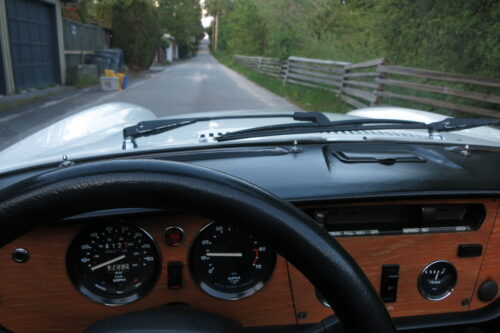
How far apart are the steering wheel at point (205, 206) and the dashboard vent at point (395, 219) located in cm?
81

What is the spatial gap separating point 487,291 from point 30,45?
57.4 feet

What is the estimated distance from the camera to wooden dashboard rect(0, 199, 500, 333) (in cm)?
155

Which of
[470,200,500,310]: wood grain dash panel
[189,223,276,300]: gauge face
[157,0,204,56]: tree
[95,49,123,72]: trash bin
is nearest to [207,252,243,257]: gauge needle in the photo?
[189,223,276,300]: gauge face

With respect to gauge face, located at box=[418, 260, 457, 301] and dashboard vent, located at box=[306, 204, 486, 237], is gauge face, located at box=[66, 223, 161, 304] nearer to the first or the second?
dashboard vent, located at box=[306, 204, 486, 237]

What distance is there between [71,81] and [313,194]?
62.9ft

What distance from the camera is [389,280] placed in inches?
72.2

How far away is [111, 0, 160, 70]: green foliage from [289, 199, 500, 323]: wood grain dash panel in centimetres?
2888

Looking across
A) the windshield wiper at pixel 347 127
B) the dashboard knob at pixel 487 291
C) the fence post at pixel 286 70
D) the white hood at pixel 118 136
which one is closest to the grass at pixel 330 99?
the fence post at pixel 286 70

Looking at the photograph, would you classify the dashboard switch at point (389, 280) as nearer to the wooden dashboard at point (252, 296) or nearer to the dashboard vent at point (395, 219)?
the wooden dashboard at point (252, 296)

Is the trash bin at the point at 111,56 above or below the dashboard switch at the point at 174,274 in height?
below

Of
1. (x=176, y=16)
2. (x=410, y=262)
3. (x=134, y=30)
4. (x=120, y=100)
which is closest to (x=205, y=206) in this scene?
(x=410, y=262)

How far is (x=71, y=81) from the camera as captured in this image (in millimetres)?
18781

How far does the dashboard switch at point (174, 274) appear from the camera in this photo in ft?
5.41

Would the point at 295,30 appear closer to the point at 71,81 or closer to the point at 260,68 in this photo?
the point at 260,68
